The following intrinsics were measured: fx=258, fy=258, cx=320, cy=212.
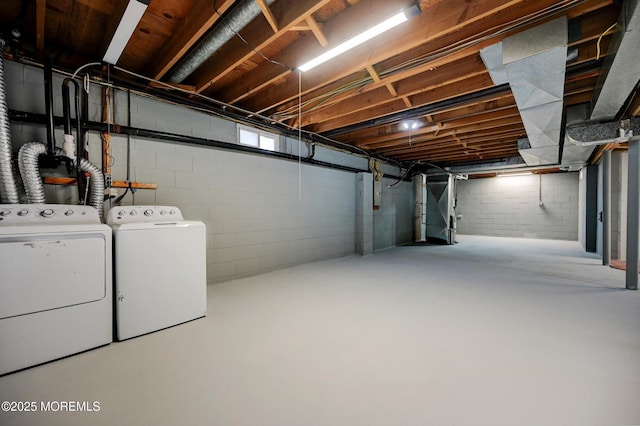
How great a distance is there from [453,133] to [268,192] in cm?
334

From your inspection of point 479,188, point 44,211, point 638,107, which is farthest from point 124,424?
point 479,188

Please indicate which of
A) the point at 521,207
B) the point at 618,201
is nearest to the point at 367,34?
the point at 618,201

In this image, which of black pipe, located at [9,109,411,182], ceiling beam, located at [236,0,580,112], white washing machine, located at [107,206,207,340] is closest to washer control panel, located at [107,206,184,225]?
white washing machine, located at [107,206,207,340]

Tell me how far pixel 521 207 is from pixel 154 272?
1057 centimetres

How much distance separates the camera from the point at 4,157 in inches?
75.8

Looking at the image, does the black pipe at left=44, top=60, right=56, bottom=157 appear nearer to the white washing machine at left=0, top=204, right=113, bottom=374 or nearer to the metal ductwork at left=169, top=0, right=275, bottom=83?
the white washing machine at left=0, top=204, right=113, bottom=374

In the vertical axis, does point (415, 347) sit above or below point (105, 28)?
below

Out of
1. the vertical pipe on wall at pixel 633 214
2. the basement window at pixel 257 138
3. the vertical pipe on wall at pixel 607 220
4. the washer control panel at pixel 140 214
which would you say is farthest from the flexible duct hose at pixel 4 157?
the vertical pipe on wall at pixel 607 220

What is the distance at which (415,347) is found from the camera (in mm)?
1882

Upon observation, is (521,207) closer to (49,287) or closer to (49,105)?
(49,287)

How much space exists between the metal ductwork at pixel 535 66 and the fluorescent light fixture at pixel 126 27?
8.21ft

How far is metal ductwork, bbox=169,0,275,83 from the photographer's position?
5.79ft

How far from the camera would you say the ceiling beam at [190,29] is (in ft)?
5.81

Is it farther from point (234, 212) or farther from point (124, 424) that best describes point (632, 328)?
point (234, 212)
